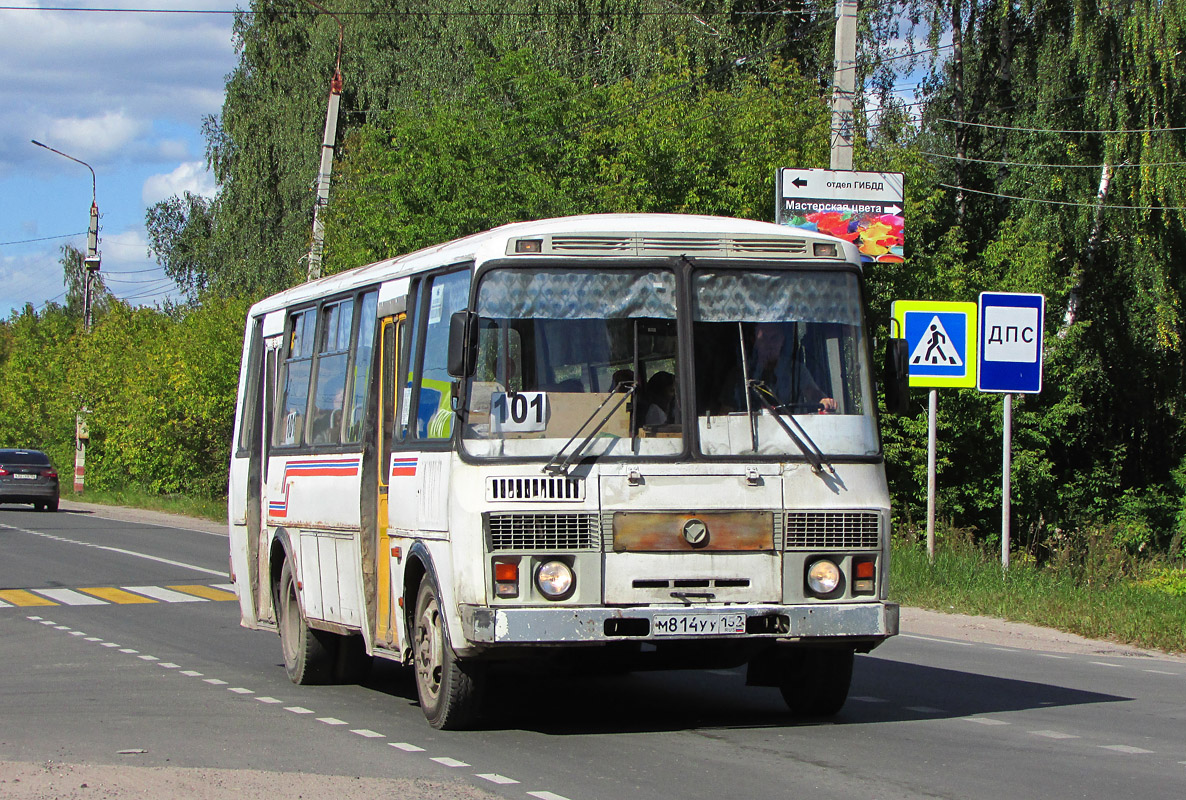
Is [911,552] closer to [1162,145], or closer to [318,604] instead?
[318,604]

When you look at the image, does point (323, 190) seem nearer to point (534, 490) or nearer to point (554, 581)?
point (534, 490)

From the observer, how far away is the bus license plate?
28.6ft

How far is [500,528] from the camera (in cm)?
869

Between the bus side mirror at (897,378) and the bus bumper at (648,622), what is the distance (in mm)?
1131

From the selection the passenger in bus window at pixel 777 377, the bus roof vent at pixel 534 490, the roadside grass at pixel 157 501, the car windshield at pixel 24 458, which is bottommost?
the roadside grass at pixel 157 501

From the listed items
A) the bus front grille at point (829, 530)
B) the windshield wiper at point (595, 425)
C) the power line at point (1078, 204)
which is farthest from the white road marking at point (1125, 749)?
the power line at point (1078, 204)

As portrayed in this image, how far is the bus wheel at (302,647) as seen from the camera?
1212 cm

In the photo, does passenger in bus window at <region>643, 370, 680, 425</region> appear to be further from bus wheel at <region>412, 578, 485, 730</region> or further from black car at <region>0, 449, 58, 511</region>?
black car at <region>0, 449, 58, 511</region>

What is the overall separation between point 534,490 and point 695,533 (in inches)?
34.5

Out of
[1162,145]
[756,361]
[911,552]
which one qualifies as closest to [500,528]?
[756,361]

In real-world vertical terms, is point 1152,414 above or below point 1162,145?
below

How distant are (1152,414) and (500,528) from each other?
101ft

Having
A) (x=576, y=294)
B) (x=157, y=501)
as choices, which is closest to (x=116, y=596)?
(x=576, y=294)

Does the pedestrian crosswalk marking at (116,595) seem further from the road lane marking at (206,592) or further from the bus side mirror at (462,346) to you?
the bus side mirror at (462,346)
